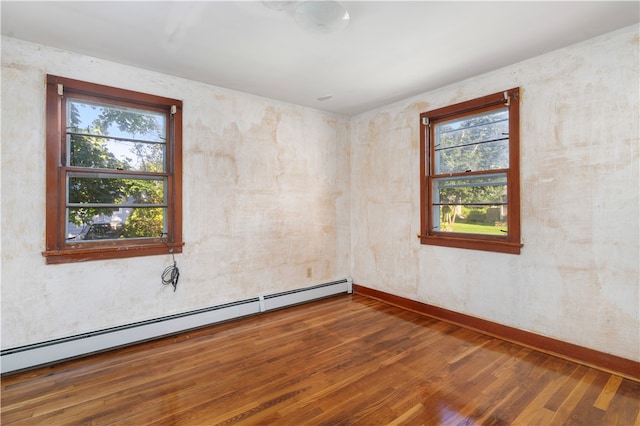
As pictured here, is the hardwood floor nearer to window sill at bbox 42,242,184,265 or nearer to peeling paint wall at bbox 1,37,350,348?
peeling paint wall at bbox 1,37,350,348

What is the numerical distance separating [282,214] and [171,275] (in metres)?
1.49

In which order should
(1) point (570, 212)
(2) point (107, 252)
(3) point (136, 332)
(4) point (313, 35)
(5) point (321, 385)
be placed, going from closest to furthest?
(5) point (321, 385)
(4) point (313, 35)
(1) point (570, 212)
(2) point (107, 252)
(3) point (136, 332)

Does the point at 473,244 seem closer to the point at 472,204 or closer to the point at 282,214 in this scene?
the point at 472,204

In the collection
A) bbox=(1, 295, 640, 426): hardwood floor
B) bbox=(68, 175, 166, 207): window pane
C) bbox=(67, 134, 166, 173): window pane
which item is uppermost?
bbox=(67, 134, 166, 173): window pane

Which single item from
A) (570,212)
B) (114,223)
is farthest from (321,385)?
(570,212)

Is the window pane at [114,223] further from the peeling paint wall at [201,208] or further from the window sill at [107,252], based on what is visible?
the peeling paint wall at [201,208]

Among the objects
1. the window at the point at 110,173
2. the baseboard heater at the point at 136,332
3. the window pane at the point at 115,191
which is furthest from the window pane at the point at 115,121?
the baseboard heater at the point at 136,332

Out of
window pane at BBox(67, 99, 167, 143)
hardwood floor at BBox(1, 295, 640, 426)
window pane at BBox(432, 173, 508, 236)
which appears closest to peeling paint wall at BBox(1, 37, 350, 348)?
window pane at BBox(67, 99, 167, 143)

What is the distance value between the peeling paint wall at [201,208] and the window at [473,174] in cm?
137

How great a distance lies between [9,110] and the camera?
8.10 feet

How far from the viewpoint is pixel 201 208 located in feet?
11.0

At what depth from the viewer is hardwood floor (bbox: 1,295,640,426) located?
1918mm

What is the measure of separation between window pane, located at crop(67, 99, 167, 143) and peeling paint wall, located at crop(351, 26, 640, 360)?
10.2 feet

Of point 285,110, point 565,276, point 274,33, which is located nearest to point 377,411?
point 565,276
